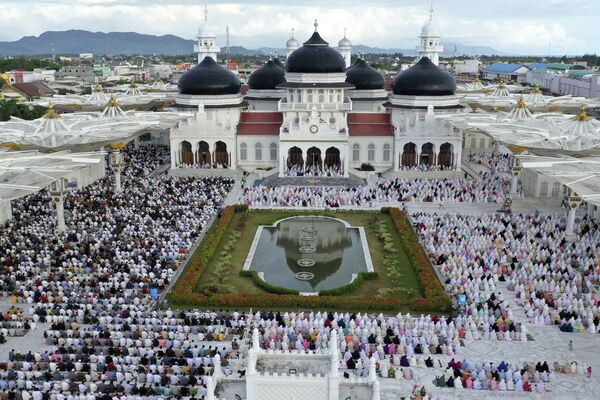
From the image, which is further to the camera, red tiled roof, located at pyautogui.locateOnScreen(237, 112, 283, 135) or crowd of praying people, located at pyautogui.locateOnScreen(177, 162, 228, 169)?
red tiled roof, located at pyautogui.locateOnScreen(237, 112, 283, 135)

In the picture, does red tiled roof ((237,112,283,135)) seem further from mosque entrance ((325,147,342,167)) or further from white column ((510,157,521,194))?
white column ((510,157,521,194))

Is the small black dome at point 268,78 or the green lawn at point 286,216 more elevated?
the small black dome at point 268,78

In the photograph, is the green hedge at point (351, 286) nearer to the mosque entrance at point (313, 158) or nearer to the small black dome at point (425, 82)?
the mosque entrance at point (313, 158)

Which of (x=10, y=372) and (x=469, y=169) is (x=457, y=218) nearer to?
(x=469, y=169)

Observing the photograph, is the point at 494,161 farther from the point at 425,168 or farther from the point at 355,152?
the point at 355,152

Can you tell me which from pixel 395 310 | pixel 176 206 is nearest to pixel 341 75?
pixel 176 206

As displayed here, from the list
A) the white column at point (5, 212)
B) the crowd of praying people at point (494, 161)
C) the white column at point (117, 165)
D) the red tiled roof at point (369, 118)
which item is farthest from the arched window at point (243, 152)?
the crowd of praying people at point (494, 161)

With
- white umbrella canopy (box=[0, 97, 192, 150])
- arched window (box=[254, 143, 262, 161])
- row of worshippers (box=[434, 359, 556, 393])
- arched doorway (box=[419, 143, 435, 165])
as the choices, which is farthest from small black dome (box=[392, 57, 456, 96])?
row of worshippers (box=[434, 359, 556, 393])
